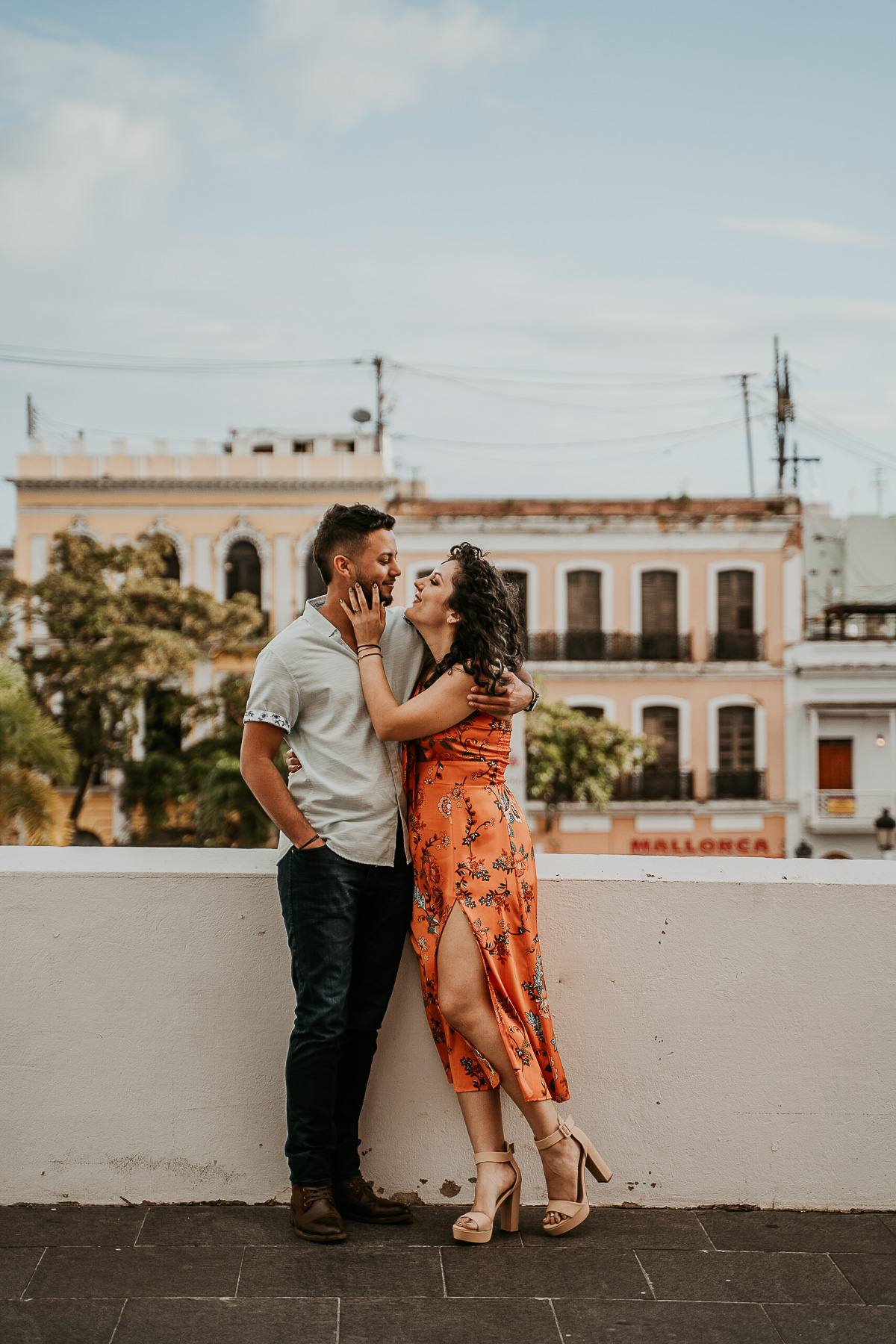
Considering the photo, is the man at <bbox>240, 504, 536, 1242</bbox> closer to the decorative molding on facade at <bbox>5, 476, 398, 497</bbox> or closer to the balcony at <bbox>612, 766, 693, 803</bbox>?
the balcony at <bbox>612, 766, 693, 803</bbox>

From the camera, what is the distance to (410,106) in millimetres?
10547

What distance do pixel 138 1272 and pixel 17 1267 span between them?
0.86 ft

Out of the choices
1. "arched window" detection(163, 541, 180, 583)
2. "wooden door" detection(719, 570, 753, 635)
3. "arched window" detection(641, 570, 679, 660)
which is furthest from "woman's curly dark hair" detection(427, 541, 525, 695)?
"arched window" detection(163, 541, 180, 583)

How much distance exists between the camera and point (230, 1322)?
2.15 meters

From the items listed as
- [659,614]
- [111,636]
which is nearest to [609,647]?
[659,614]

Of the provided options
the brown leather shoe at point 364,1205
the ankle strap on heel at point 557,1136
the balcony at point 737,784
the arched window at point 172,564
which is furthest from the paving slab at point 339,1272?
the arched window at point 172,564

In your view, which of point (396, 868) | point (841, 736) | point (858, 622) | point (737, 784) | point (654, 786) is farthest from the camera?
point (858, 622)

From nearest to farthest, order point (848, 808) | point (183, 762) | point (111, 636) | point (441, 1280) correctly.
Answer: point (441, 1280), point (111, 636), point (183, 762), point (848, 808)

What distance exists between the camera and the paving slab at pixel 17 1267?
88.8 inches

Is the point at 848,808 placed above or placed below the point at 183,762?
below

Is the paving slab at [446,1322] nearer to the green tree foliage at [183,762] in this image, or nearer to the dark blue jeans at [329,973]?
the dark blue jeans at [329,973]

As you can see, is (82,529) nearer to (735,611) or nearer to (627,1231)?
(735,611)

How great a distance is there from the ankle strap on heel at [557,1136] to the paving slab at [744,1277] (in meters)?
0.29

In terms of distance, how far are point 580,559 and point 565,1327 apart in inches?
933
